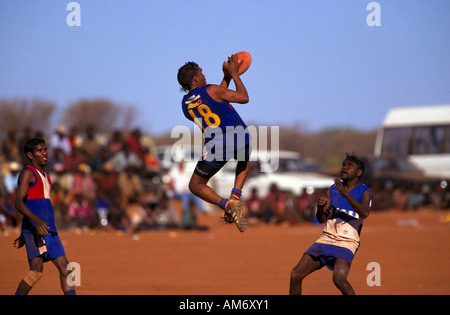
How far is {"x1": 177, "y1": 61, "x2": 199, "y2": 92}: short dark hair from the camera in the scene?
755 centimetres

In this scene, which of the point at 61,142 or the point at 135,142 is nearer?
the point at 61,142

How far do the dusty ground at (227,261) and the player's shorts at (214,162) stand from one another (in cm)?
232

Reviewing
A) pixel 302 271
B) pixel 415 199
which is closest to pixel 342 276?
pixel 302 271

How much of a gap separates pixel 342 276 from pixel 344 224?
1.80 ft

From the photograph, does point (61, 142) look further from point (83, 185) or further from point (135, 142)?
point (135, 142)

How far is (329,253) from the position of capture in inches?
278

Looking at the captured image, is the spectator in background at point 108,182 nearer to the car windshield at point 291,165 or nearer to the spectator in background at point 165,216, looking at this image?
the spectator in background at point 165,216

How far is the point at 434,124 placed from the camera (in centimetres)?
2836

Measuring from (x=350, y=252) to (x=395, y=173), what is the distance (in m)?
19.4

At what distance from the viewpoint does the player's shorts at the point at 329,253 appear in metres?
7.04

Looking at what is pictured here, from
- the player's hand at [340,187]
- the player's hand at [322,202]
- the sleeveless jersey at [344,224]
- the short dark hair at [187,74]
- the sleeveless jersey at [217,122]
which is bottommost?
the sleeveless jersey at [344,224]

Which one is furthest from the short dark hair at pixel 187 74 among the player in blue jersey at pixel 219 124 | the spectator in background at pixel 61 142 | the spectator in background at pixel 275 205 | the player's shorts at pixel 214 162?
the spectator in background at pixel 61 142

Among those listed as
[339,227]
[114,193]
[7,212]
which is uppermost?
[339,227]
